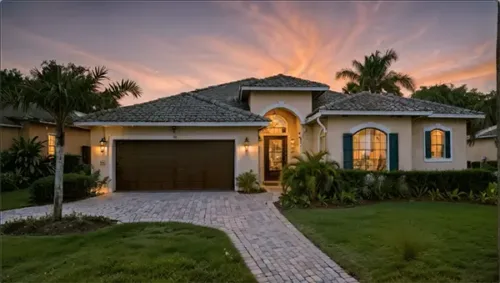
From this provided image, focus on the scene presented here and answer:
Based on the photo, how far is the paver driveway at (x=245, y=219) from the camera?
5.59m

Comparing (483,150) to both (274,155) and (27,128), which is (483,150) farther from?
(27,128)

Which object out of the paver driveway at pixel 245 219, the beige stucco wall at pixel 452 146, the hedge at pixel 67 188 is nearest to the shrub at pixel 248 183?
the paver driveway at pixel 245 219

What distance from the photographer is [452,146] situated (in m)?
17.0

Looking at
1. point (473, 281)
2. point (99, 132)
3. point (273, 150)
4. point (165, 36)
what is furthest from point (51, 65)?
point (273, 150)

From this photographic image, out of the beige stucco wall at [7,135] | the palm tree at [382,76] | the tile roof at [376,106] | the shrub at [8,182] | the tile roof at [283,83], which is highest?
the palm tree at [382,76]

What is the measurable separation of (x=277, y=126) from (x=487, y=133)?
65.5ft

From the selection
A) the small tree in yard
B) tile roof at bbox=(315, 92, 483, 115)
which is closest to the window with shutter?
tile roof at bbox=(315, 92, 483, 115)

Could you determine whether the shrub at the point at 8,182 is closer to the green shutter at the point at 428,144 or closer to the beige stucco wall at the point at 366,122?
the beige stucco wall at the point at 366,122

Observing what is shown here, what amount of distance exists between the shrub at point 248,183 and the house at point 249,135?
1.37 feet

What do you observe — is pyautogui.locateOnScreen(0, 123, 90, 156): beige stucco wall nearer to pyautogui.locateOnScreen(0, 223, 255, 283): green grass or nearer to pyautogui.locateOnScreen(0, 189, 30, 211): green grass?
pyautogui.locateOnScreen(0, 189, 30, 211): green grass

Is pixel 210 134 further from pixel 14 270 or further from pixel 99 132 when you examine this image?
pixel 14 270

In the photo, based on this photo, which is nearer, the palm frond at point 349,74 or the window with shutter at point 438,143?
the window with shutter at point 438,143

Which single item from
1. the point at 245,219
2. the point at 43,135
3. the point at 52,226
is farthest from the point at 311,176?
the point at 43,135

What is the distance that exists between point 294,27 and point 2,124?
17.2 meters
